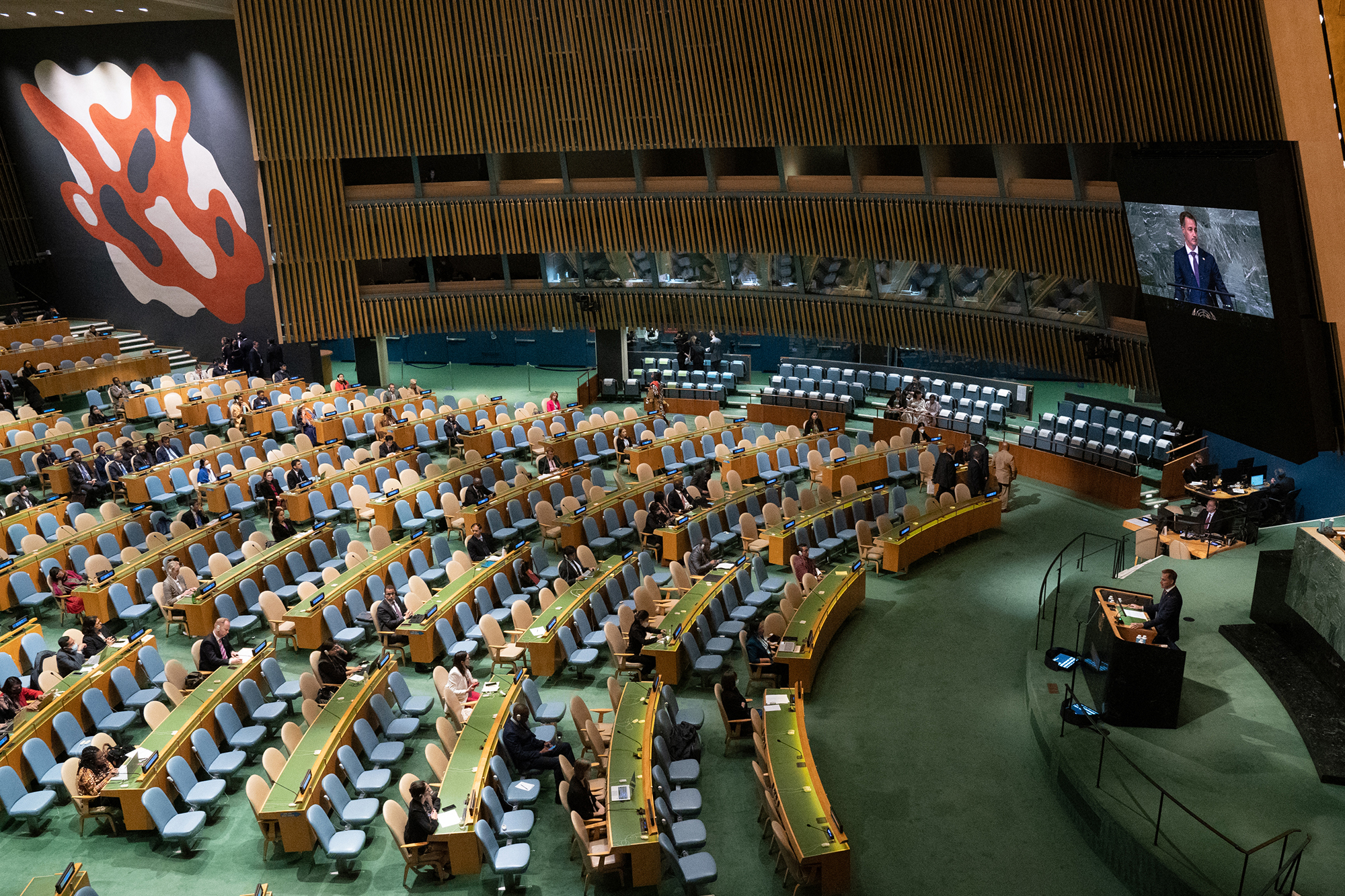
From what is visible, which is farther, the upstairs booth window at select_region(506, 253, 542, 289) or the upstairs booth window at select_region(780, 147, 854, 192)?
the upstairs booth window at select_region(506, 253, 542, 289)

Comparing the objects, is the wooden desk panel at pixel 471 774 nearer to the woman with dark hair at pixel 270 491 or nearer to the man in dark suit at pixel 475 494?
the man in dark suit at pixel 475 494

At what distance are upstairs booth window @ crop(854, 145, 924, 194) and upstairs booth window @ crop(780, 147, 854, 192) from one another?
35 cm

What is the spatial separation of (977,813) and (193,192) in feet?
71.8

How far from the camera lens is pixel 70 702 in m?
10.2

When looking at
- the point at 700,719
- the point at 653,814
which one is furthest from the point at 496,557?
the point at 653,814

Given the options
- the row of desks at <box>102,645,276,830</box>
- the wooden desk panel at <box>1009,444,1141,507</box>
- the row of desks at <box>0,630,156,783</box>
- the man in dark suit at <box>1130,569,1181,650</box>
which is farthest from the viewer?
the wooden desk panel at <box>1009,444,1141,507</box>

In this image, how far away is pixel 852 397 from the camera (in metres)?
22.4

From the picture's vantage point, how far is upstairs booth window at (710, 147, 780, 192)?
20750 mm

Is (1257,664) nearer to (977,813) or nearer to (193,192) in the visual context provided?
(977,813)

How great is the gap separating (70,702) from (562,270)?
49.5 ft

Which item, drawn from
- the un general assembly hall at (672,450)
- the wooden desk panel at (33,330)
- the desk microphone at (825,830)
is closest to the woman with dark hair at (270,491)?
the un general assembly hall at (672,450)

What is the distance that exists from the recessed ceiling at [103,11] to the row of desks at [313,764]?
16.1 metres

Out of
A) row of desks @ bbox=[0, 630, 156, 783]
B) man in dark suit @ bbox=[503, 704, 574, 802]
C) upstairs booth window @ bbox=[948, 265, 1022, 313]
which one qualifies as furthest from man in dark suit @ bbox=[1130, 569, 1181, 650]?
row of desks @ bbox=[0, 630, 156, 783]

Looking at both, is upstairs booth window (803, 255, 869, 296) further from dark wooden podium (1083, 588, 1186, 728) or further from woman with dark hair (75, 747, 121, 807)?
woman with dark hair (75, 747, 121, 807)
